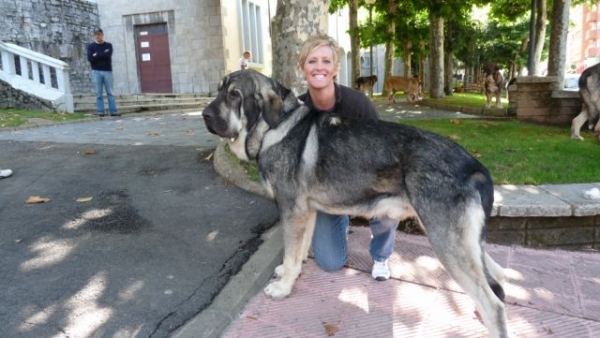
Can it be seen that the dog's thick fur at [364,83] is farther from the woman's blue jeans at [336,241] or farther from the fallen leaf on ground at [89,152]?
the woman's blue jeans at [336,241]

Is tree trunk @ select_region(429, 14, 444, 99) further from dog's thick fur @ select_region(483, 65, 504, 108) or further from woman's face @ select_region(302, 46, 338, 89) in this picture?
woman's face @ select_region(302, 46, 338, 89)

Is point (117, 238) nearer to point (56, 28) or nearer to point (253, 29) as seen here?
point (56, 28)

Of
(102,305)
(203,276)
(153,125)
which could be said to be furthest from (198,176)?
(153,125)

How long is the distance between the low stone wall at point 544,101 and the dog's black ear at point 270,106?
28.0ft

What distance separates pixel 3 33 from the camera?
17.3 m

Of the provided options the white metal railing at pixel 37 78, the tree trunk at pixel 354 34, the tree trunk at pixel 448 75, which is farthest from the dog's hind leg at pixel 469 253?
the tree trunk at pixel 448 75

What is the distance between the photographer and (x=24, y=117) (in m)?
12.1

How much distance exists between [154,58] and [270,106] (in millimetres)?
20131

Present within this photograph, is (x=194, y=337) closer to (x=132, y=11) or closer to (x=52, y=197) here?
(x=52, y=197)

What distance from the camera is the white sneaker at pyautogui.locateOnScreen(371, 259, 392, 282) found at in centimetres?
370

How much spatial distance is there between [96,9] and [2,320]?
21725 mm

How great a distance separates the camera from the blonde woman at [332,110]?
3.56 m

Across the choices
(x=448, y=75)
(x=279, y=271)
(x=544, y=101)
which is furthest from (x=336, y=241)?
(x=448, y=75)

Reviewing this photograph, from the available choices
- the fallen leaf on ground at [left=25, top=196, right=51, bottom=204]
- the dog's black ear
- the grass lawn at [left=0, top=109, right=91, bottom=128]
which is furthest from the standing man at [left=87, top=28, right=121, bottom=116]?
the dog's black ear
